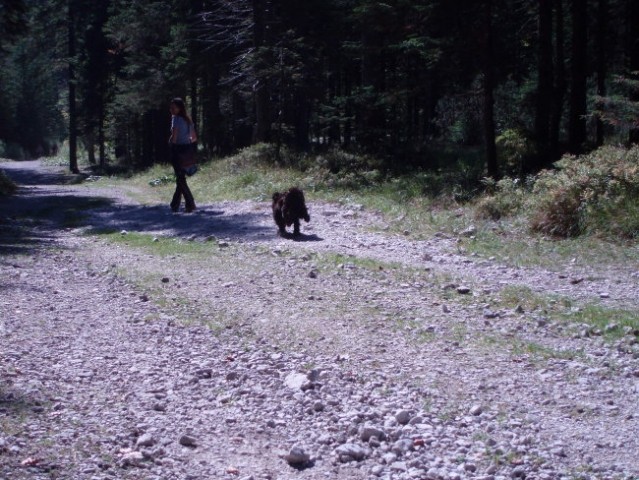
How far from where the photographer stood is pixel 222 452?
4.91 m

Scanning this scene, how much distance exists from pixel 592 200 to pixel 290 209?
4.90m

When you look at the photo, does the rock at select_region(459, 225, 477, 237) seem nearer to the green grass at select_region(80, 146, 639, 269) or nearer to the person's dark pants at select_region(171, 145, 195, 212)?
the green grass at select_region(80, 146, 639, 269)

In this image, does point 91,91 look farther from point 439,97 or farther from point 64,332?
point 64,332

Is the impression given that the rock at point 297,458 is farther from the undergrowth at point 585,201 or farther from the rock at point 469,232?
the rock at point 469,232

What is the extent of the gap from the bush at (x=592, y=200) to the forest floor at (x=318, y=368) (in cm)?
170

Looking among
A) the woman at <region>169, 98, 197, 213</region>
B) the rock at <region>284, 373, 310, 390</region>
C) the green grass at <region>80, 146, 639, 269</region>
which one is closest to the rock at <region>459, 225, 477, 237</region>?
the green grass at <region>80, 146, 639, 269</region>

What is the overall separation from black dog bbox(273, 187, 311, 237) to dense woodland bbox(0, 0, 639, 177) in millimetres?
6127

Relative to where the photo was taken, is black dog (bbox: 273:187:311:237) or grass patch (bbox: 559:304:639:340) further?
black dog (bbox: 273:187:311:237)

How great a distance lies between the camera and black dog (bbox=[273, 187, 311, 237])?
12.5 meters

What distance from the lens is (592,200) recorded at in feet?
38.8

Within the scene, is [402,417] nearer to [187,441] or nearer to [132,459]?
[187,441]

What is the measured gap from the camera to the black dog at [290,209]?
12.5 metres

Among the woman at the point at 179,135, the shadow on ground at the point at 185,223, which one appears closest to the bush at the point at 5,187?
the shadow on ground at the point at 185,223

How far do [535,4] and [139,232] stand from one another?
49.1ft
